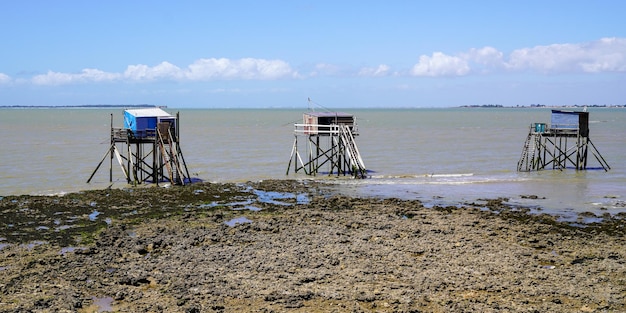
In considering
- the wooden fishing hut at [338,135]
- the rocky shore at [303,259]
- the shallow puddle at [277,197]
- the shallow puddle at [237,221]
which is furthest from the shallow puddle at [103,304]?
the wooden fishing hut at [338,135]

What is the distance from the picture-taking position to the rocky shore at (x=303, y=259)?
14.0m

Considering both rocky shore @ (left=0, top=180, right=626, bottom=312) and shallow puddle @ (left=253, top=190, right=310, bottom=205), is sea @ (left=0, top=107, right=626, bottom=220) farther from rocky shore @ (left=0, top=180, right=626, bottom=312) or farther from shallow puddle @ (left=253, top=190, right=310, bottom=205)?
rocky shore @ (left=0, top=180, right=626, bottom=312)

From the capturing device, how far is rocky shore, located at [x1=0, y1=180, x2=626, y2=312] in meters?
14.0

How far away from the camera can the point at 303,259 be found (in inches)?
678

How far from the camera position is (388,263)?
16.8 meters

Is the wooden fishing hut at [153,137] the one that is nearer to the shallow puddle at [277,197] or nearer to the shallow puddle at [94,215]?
the shallow puddle at [277,197]

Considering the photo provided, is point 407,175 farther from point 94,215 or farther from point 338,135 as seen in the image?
point 94,215

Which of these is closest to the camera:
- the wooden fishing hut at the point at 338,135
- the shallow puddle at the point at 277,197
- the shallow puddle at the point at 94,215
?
the shallow puddle at the point at 94,215

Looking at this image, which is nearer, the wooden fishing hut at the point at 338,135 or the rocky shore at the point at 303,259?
the rocky shore at the point at 303,259

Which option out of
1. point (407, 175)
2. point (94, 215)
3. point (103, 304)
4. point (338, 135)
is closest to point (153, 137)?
point (338, 135)

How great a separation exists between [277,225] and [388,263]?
239 inches

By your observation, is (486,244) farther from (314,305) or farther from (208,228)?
(208,228)

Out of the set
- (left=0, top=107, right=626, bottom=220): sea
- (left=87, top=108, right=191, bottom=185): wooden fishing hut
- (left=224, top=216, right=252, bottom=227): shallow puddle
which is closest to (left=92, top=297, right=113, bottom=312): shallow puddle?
(left=224, top=216, right=252, bottom=227): shallow puddle

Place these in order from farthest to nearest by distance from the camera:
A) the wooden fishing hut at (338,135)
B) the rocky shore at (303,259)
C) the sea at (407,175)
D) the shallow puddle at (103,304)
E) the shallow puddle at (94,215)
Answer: the wooden fishing hut at (338,135) < the sea at (407,175) < the shallow puddle at (94,215) < the rocky shore at (303,259) < the shallow puddle at (103,304)
